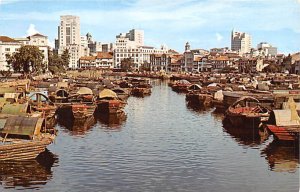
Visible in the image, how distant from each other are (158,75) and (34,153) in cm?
11409

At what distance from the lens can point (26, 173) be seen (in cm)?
2070

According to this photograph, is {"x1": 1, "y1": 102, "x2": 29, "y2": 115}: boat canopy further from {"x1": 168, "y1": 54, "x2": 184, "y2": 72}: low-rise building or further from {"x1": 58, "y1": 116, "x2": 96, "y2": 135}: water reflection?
{"x1": 168, "y1": 54, "x2": 184, "y2": 72}: low-rise building

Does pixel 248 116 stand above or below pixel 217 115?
above

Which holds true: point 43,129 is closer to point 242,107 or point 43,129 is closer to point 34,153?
point 34,153

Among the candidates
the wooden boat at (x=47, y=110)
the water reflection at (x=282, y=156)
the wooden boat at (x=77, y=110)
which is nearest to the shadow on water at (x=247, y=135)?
the water reflection at (x=282, y=156)

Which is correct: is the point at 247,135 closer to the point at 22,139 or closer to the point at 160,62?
the point at 22,139

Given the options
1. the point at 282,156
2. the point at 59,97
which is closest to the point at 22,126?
the point at 282,156

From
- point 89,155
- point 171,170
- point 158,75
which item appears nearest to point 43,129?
point 89,155

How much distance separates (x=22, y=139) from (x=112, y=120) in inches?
598

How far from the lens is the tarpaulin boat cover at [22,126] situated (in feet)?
75.1

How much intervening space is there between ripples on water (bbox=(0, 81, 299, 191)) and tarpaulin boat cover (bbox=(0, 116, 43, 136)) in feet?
5.26

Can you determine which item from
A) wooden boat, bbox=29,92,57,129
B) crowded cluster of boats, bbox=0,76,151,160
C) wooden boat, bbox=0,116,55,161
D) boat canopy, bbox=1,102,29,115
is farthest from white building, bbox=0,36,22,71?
wooden boat, bbox=0,116,55,161

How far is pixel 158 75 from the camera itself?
445ft

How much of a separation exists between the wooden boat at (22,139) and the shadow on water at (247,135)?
37.8 ft
